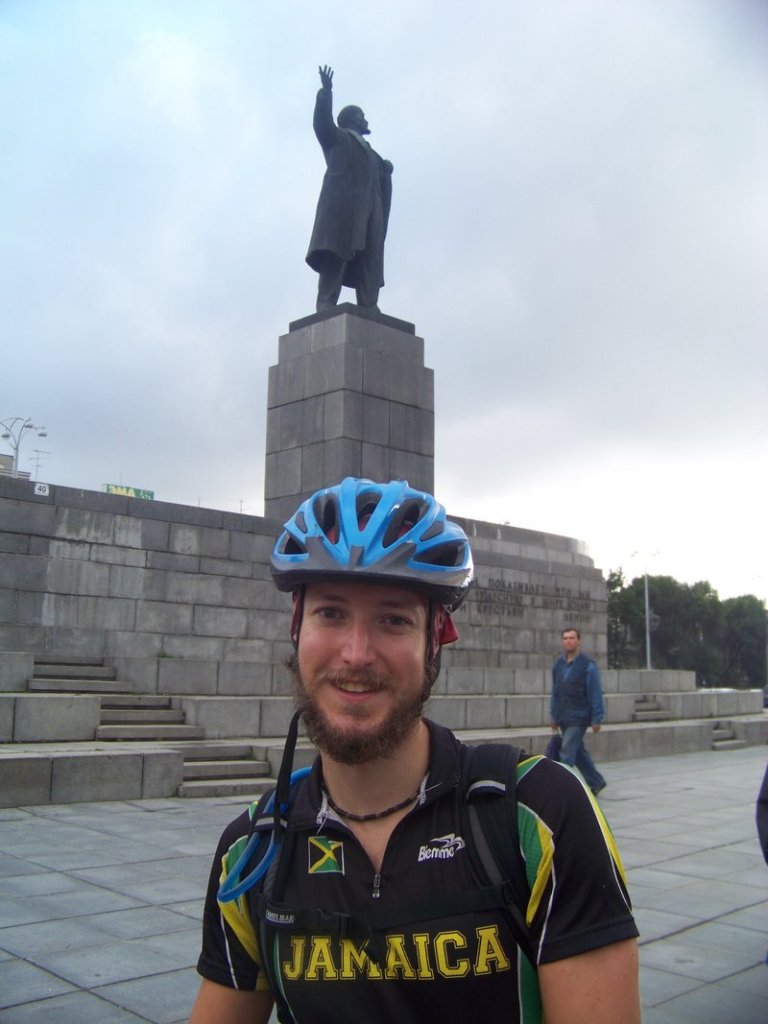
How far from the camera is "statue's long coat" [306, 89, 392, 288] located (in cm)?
1761

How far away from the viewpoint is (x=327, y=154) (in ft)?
58.7

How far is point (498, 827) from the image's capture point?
1682 millimetres

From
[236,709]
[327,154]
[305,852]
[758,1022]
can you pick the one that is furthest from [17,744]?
[327,154]

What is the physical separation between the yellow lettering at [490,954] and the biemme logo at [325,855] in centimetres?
29

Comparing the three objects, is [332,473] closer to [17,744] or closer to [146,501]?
[146,501]

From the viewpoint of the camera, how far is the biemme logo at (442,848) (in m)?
1.71

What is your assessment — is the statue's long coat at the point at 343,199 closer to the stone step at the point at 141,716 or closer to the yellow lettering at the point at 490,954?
the stone step at the point at 141,716

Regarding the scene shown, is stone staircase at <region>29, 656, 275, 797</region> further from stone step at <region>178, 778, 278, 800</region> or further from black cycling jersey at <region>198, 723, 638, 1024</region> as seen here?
black cycling jersey at <region>198, 723, 638, 1024</region>

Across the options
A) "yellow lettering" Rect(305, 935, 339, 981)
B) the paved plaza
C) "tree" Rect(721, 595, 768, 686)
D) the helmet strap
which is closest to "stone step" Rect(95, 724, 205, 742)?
the paved plaza

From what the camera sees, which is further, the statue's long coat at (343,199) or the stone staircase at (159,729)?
the statue's long coat at (343,199)

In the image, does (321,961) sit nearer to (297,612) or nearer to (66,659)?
(297,612)

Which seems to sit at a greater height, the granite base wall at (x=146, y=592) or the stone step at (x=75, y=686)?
the granite base wall at (x=146, y=592)

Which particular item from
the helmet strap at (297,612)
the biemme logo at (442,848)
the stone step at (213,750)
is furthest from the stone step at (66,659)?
the biemme logo at (442,848)

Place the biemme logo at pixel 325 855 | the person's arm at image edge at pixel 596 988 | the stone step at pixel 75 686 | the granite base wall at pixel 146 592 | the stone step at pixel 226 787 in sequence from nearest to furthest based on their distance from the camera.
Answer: the person's arm at image edge at pixel 596 988, the biemme logo at pixel 325 855, the stone step at pixel 226 787, the stone step at pixel 75 686, the granite base wall at pixel 146 592
